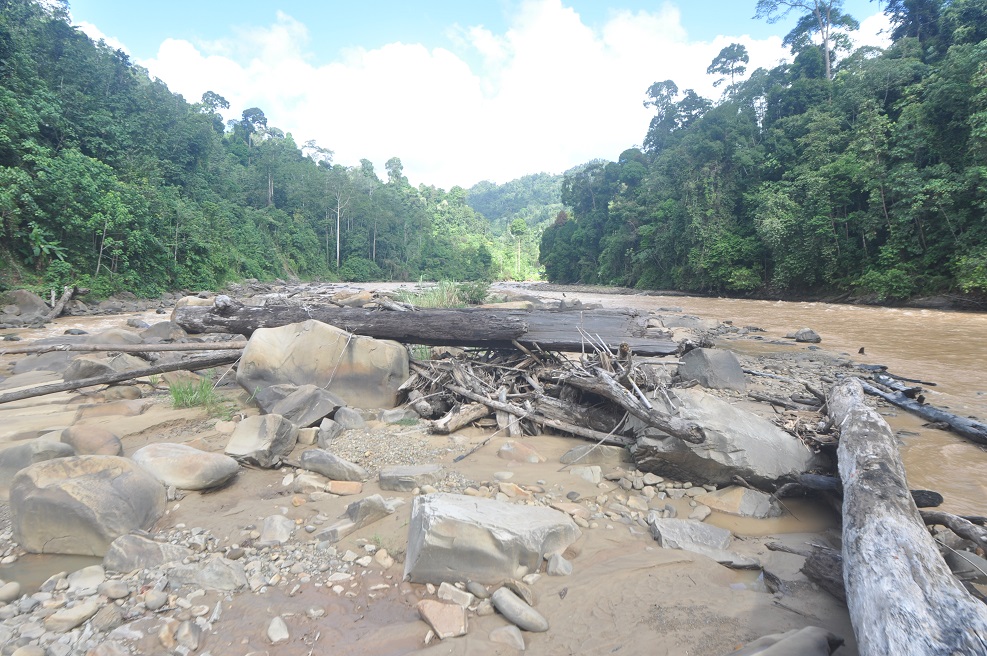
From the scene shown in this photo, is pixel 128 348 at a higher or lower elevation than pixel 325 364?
higher

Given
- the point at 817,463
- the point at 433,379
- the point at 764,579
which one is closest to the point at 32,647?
the point at 764,579

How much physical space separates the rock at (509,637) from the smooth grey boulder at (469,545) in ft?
1.08

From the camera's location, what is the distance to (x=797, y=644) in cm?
166

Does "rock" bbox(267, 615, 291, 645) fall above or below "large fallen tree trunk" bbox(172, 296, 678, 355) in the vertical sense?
below

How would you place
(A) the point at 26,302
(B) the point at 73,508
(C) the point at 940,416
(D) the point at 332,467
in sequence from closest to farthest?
(B) the point at 73,508
(D) the point at 332,467
(C) the point at 940,416
(A) the point at 26,302

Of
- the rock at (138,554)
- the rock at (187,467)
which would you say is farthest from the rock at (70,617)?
the rock at (187,467)

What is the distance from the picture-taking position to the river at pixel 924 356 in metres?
3.93

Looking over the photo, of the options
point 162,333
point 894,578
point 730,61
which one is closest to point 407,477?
point 894,578

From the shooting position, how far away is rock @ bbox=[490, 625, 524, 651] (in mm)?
1969

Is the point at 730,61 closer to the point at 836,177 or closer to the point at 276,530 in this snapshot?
the point at 836,177

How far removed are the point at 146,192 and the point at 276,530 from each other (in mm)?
25461

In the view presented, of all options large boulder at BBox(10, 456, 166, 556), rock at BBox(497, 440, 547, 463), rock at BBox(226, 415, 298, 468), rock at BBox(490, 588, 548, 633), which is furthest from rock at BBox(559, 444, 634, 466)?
large boulder at BBox(10, 456, 166, 556)

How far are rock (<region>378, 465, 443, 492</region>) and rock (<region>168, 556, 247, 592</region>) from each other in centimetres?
120

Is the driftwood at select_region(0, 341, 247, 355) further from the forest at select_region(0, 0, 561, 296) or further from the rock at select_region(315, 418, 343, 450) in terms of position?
the forest at select_region(0, 0, 561, 296)
